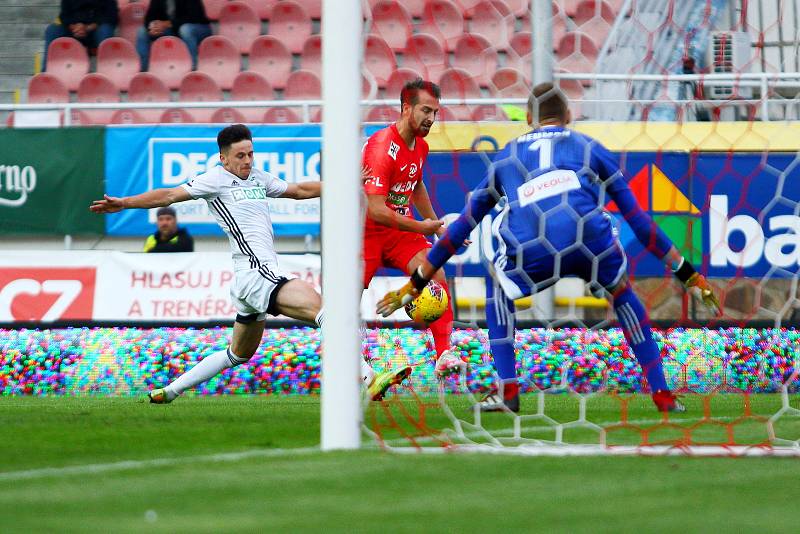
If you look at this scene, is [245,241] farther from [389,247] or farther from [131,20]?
[131,20]

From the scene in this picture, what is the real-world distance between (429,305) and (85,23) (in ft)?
29.1

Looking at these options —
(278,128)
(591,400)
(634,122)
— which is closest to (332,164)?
(591,400)

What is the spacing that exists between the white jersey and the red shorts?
56cm

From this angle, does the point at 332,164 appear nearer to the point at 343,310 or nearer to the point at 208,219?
the point at 343,310

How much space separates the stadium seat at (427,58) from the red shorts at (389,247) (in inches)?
101

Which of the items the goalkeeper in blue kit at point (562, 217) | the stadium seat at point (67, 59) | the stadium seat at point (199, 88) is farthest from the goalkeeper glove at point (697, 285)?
the stadium seat at point (67, 59)

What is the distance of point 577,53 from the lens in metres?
9.79

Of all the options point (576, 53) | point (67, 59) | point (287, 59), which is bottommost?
point (576, 53)

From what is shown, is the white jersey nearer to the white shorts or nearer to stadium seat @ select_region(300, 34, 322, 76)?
the white shorts

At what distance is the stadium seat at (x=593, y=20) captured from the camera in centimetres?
961

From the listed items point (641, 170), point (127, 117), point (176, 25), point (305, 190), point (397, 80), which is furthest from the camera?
point (176, 25)

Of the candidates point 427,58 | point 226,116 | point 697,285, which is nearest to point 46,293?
point 226,116

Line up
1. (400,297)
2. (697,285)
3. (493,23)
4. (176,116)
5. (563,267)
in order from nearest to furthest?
(400,297) → (697,285) → (563,267) → (493,23) → (176,116)

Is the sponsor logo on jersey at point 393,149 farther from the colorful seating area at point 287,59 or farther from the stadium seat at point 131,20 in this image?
the stadium seat at point 131,20
